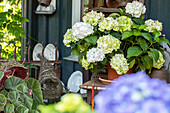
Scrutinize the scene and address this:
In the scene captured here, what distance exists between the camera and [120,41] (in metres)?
1.58

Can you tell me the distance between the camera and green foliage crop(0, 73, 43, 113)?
1000 millimetres

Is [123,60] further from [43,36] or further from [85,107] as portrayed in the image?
[43,36]

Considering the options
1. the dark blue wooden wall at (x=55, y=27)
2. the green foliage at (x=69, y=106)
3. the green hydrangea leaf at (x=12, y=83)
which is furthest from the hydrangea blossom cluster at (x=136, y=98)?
the dark blue wooden wall at (x=55, y=27)

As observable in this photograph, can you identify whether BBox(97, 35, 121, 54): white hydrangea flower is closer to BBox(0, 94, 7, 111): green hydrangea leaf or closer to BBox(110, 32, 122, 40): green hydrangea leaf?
BBox(110, 32, 122, 40): green hydrangea leaf

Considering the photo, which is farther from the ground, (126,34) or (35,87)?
(126,34)

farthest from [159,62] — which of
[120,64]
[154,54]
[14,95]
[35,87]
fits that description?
[14,95]

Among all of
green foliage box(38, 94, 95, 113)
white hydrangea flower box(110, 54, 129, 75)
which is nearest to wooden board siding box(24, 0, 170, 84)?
white hydrangea flower box(110, 54, 129, 75)

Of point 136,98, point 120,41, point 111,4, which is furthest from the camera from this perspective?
point 111,4

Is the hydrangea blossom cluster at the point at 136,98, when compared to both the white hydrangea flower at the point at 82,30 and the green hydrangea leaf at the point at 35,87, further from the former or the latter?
the white hydrangea flower at the point at 82,30

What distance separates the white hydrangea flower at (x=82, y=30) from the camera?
154 cm

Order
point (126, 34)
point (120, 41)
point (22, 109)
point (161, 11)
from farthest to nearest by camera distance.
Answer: point (161, 11) → point (120, 41) → point (126, 34) → point (22, 109)

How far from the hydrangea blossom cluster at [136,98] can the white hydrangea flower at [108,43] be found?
3.69 ft

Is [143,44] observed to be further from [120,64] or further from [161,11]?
[161,11]

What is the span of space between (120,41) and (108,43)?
0.13m
